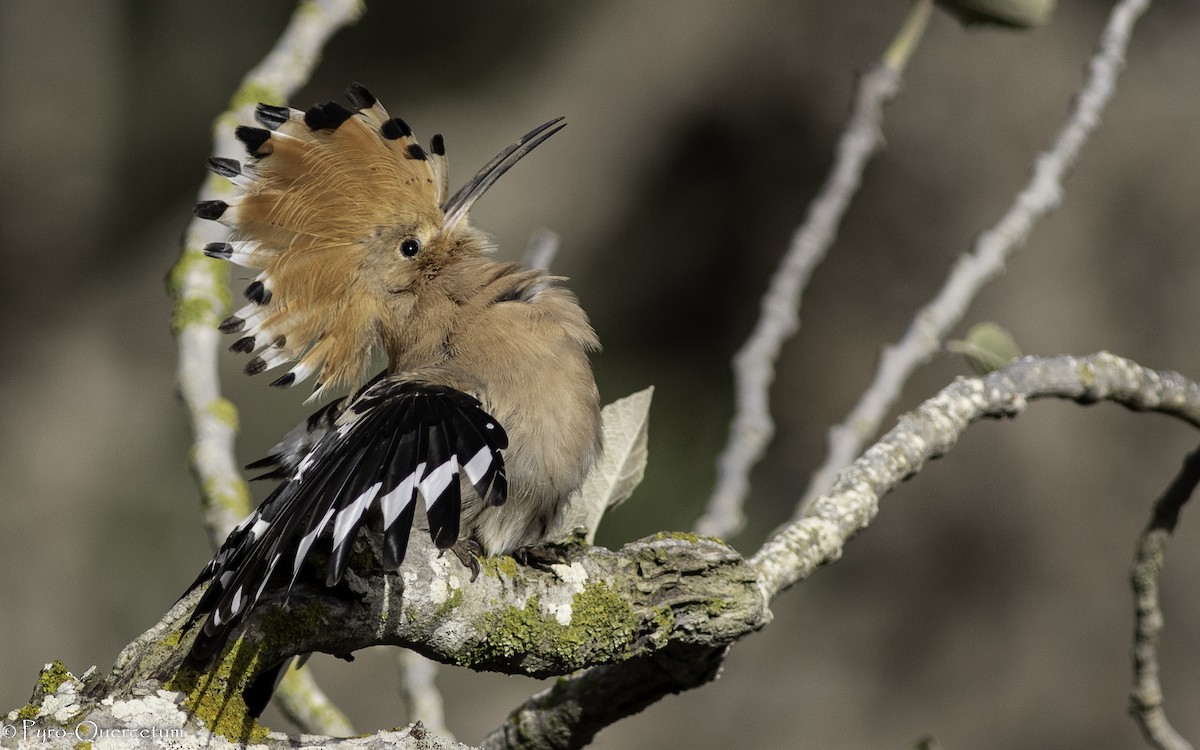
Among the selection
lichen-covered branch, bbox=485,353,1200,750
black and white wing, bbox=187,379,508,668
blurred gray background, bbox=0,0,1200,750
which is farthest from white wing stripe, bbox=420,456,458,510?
blurred gray background, bbox=0,0,1200,750

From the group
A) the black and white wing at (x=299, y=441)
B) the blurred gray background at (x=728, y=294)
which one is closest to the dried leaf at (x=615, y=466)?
the black and white wing at (x=299, y=441)

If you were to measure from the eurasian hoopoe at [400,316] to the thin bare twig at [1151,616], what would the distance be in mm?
1024

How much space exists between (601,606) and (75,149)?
485 centimetres

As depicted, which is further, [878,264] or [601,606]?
[878,264]

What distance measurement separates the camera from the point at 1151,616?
2012mm

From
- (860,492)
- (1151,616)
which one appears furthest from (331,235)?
(1151,616)

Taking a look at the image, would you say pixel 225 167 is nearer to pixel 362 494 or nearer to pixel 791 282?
pixel 362 494

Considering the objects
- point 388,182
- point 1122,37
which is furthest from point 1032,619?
point 388,182

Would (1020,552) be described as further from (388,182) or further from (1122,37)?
(388,182)

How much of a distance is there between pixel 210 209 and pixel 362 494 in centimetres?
74

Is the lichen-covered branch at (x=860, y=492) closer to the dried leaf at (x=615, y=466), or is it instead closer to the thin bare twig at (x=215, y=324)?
the dried leaf at (x=615, y=466)

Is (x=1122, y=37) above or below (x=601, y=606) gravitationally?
above

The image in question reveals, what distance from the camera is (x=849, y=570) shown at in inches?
175

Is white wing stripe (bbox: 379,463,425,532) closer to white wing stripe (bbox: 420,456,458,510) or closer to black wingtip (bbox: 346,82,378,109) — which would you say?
white wing stripe (bbox: 420,456,458,510)
